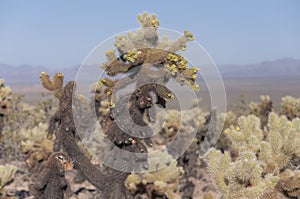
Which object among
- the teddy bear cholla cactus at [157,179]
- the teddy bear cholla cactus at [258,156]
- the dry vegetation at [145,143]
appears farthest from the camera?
the teddy bear cholla cactus at [157,179]

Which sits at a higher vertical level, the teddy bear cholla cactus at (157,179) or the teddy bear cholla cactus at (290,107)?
the teddy bear cholla cactus at (290,107)

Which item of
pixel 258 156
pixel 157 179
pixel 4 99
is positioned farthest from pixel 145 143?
pixel 4 99

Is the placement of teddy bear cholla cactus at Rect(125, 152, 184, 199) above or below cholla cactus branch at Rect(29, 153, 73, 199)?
below

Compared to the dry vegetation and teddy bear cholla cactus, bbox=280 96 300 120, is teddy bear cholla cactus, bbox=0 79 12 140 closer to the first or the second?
the dry vegetation

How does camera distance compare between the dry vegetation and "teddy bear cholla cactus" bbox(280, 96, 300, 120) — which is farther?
"teddy bear cholla cactus" bbox(280, 96, 300, 120)

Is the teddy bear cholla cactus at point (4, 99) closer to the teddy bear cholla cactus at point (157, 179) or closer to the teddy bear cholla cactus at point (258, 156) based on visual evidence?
the teddy bear cholla cactus at point (157, 179)

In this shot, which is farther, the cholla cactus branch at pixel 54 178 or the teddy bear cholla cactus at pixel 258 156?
the cholla cactus branch at pixel 54 178

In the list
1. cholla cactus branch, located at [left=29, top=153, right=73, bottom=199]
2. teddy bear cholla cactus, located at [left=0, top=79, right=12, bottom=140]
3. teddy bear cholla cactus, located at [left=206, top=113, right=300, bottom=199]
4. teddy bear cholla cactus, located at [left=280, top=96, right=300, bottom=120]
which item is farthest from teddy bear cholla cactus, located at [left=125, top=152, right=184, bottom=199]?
teddy bear cholla cactus, located at [left=280, top=96, right=300, bottom=120]

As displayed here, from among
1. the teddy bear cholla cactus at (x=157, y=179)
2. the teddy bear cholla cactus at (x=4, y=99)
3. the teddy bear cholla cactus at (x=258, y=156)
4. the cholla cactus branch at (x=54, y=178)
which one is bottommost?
the teddy bear cholla cactus at (x=157, y=179)

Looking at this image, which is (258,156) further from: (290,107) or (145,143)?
(290,107)

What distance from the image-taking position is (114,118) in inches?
232

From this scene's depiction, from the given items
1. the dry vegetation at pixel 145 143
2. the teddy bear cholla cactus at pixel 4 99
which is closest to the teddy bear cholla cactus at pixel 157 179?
the dry vegetation at pixel 145 143

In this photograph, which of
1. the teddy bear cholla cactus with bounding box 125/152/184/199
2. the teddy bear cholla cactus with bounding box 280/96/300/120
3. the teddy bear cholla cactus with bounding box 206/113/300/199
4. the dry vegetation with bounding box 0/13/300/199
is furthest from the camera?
the teddy bear cholla cactus with bounding box 280/96/300/120

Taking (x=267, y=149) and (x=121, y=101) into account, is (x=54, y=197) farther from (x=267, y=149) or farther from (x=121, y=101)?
(x=267, y=149)
